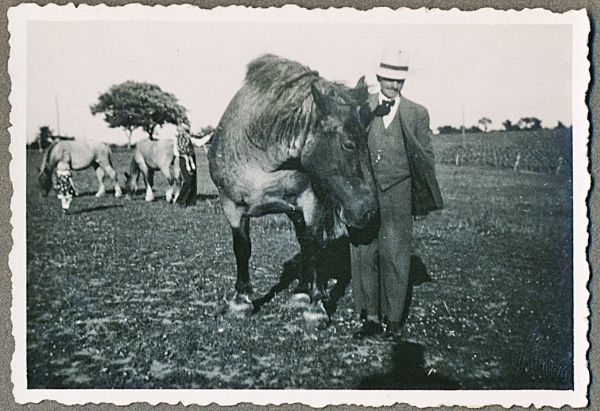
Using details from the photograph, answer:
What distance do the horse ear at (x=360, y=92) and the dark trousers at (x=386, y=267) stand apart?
30cm

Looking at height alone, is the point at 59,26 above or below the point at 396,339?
above

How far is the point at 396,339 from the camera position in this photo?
1.92 m

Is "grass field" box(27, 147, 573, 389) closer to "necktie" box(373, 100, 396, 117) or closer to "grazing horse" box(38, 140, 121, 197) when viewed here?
"grazing horse" box(38, 140, 121, 197)

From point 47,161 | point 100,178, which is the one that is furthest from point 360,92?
point 47,161

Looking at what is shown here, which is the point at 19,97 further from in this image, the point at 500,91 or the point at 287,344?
the point at 500,91

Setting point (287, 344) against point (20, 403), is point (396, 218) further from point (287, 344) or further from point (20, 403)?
point (20, 403)

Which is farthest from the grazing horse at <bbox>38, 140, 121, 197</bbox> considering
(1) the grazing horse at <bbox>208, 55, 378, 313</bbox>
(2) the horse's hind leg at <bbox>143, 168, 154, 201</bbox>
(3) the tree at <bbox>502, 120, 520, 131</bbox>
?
(3) the tree at <bbox>502, 120, 520, 131</bbox>

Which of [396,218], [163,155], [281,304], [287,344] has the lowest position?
[287,344]

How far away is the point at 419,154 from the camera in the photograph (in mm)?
1904

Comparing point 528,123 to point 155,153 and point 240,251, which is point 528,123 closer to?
A: point 240,251

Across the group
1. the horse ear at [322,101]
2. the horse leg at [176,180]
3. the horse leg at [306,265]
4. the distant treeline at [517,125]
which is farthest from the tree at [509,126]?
the horse leg at [176,180]

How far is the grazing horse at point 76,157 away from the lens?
75.7 inches

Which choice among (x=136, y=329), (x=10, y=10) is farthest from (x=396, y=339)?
(x=10, y=10)

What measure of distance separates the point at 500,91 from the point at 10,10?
159cm
